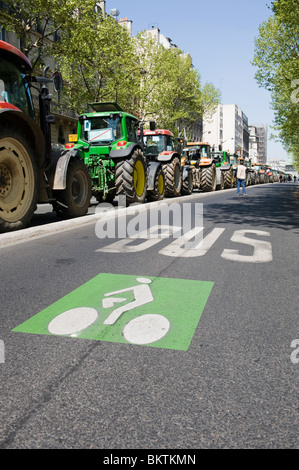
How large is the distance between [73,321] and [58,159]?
5692mm

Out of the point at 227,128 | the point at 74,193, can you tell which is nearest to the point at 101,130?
the point at 74,193

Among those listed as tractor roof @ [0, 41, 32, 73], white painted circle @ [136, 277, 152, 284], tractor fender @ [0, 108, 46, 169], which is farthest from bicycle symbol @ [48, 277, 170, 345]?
tractor roof @ [0, 41, 32, 73]

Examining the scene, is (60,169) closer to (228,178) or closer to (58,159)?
(58,159)

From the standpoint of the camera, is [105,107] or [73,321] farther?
[105,107]

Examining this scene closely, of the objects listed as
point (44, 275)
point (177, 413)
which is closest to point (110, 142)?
point (44, 275)

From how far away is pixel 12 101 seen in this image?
677cm

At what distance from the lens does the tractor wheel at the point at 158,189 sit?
46.5ft

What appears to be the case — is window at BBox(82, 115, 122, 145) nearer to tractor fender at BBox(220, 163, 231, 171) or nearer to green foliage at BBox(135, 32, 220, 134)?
tractor fender at BBox(220, 163, 231, 171)

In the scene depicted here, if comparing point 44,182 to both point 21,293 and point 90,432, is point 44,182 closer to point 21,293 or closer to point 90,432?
point 21,293

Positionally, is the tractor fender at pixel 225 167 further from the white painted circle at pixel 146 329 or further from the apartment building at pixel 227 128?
the apartment building at pixel 227 128

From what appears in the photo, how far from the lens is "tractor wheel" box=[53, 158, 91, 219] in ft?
28.1

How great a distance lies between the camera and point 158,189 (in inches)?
578

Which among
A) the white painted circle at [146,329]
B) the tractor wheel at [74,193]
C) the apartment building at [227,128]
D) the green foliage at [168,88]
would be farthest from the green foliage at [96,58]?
the apartment building at [227,128]

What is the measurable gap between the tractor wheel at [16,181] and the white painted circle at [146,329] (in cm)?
392
